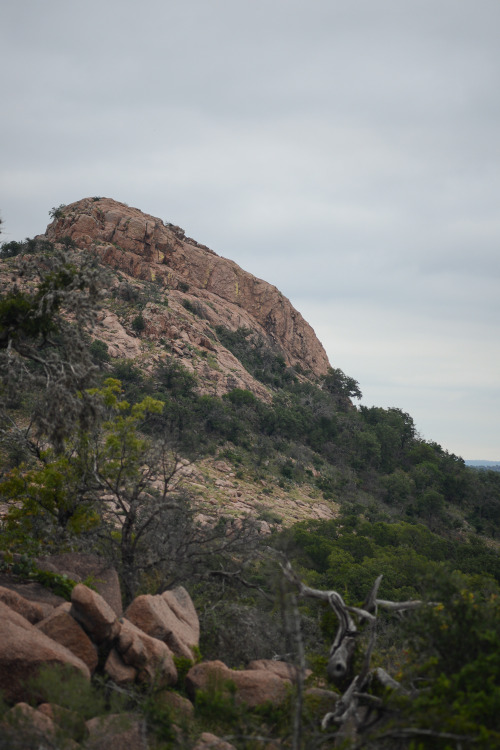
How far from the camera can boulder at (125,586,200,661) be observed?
24.8ft

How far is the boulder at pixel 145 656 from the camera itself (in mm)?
6656

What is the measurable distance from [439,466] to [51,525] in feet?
141

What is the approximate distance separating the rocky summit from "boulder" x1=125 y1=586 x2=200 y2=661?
25998 mm

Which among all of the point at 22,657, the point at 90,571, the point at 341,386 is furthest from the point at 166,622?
the point at 341,386

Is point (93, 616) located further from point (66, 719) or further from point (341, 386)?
point (341, 386)

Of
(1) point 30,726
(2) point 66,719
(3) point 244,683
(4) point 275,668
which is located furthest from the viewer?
(4) point 275,668

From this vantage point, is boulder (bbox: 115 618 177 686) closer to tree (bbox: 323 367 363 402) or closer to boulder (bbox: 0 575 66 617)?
boulder (bbox: 0 575 66 617)

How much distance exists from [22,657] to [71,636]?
2.53ft

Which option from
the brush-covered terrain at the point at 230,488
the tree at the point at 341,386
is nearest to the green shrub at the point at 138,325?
the brush-covered terrain at the point at 230,488

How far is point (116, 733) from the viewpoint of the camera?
204 inches

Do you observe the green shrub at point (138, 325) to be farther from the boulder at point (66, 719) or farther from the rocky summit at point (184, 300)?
the boulder at point (66, 719)

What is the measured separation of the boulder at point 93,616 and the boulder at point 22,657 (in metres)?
0.50

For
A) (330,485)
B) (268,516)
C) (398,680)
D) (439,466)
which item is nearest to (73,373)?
(398,680)

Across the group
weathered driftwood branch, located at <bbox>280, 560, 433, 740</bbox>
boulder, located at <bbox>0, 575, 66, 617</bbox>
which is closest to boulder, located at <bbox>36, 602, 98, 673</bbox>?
boulder, located at <bbox>0, 575, 66, 617</bbox>
